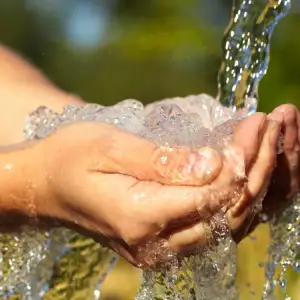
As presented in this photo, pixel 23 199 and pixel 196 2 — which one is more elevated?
pixel 196 2

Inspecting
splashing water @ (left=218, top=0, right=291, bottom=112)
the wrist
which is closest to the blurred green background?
splashing water @ (left=218, top=0, right=291, bottom=112)

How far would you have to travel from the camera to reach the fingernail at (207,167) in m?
0.56

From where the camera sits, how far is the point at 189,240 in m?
0.58

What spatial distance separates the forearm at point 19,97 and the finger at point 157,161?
1.12 ft

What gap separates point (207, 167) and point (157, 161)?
0.14 ft

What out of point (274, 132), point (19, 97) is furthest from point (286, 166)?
point (19, 97)

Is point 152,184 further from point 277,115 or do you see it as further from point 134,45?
point 134,45

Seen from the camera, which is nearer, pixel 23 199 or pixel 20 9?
pixel 23 199

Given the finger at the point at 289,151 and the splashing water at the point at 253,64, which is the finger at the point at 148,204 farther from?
the splashing water at the point at 253,64

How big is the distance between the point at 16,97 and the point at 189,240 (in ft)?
1.55

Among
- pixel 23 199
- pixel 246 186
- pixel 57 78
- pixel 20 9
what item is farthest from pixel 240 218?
pixel 20 9

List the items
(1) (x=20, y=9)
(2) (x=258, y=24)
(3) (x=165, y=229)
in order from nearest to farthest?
(3) (x=165, y=229) → (2) (x=258, y=24) → (1) (x=20, y=9)

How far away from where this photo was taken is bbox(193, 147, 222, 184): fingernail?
21.9 inches

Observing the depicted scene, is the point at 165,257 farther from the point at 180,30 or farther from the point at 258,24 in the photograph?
the point at 180,30
